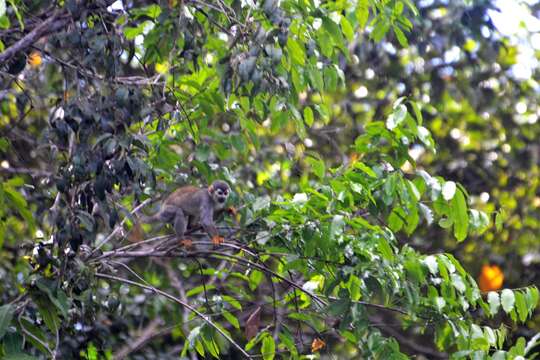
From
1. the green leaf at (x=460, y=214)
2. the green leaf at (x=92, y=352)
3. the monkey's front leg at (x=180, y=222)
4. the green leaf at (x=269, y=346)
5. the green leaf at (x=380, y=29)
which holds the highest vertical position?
the green leaf at (x=380, y=29)

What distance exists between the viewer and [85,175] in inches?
150

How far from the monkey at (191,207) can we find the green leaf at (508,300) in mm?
2178

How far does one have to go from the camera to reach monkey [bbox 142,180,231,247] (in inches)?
231

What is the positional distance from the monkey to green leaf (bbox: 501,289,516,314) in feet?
7.15

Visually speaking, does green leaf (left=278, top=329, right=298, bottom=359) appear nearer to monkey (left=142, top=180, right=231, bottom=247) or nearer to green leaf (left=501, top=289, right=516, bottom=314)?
green leaf (left=501, top=289, right=516, bottom=314)

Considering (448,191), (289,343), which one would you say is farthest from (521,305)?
(289,343)

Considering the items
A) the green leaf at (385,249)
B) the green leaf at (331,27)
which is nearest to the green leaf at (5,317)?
the green leaf at (385,249)

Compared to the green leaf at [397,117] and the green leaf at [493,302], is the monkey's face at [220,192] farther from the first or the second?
the green leaf at [493,302]

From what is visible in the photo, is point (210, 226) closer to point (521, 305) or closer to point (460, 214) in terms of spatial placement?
point (460, 214)

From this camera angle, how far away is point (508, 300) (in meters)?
4.02

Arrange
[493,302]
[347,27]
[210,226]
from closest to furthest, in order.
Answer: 1. [493,302]
2. [347,27]
3. [210,226]

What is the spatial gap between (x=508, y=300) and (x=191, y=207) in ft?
9.26

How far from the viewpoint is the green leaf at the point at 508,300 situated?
3988mm

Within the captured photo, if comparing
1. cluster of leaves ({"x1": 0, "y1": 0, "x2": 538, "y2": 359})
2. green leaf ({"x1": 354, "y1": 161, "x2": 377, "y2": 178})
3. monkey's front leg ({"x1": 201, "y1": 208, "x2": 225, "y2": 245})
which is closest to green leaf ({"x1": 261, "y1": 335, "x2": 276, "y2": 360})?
cluster of leaves ({"x1": 0, "y1": 0, "x2": 538, "y2": 359})
